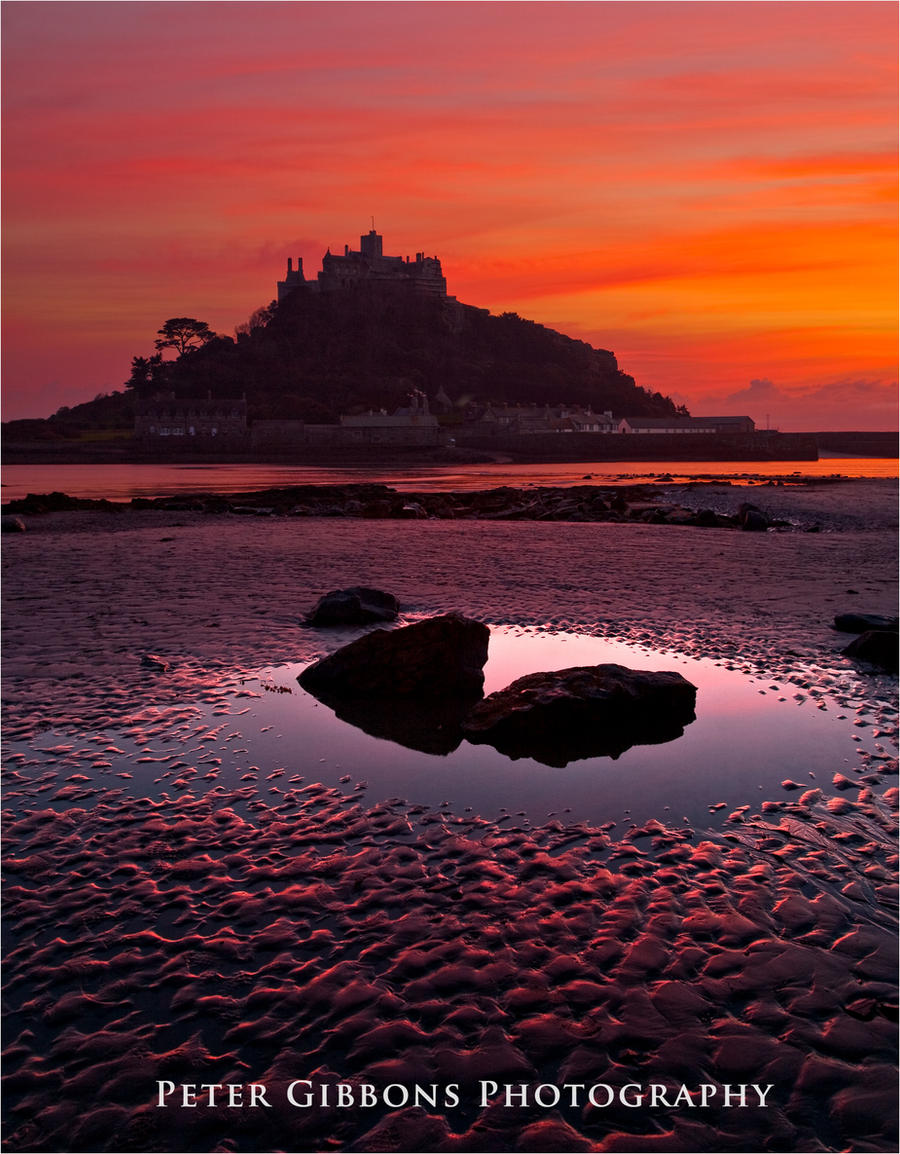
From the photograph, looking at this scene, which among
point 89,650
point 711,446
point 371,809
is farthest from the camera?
point 711,446

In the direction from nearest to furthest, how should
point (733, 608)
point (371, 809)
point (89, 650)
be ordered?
point (371, 809) → point (89, 650) → point (733, 608)

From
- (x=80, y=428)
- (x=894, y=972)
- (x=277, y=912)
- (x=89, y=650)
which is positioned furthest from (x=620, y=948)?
(x=80, y=428)

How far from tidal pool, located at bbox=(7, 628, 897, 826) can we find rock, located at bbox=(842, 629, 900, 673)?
6.89 feet

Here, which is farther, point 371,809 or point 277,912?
point 371,809

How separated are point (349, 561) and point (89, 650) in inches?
370

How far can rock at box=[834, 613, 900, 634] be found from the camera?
12.3 m

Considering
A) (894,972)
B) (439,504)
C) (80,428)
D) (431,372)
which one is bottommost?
(894,972)

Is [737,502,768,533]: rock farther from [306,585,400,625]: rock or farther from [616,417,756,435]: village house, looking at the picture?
[616,417,756,435]: village house

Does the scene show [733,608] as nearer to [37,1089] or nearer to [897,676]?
[897,676]

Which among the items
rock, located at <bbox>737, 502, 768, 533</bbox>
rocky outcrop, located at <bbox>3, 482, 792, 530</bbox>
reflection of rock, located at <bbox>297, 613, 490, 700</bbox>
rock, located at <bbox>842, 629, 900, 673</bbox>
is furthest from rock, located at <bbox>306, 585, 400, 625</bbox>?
rocky outcrop, located at <bbox>3, 482, 792, 530</bbox>

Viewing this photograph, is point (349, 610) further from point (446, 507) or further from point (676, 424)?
point (676, 424)

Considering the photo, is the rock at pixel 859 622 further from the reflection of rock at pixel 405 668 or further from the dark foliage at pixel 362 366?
the dark foliage at pixel 362 366

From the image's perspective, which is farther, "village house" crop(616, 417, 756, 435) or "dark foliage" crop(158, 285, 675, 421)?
"dark foliage" crop(158, 285, 675, 421)

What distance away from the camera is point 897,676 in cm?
1045
